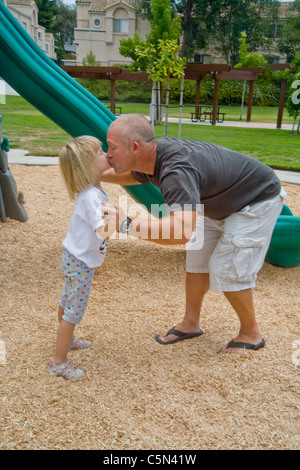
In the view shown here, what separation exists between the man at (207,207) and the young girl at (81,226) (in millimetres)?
96

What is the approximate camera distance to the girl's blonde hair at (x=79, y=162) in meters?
2.03

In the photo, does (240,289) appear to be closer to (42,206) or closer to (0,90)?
(42,206)

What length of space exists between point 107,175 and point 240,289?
1014mm

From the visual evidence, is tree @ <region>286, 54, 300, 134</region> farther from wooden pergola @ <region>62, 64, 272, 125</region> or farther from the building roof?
the building roof

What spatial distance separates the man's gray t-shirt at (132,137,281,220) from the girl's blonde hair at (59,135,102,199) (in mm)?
326

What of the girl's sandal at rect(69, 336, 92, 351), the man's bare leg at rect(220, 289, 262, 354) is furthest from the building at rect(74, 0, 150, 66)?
the man's bare leg at rect(220, 289, 262, 354)

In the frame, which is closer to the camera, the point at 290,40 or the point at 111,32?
the point at 290,40

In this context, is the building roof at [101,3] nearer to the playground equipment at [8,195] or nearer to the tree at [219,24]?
the tree at [219,24]

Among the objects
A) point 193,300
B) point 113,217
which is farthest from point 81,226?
point 193,300

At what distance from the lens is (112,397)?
216cm

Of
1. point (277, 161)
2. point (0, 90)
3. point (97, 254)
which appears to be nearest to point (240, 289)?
point (97, 254)

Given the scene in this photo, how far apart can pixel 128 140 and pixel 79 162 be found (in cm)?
27

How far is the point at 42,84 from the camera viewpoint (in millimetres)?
3301

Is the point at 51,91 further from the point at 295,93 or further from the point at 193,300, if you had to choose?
the point at 295,93
